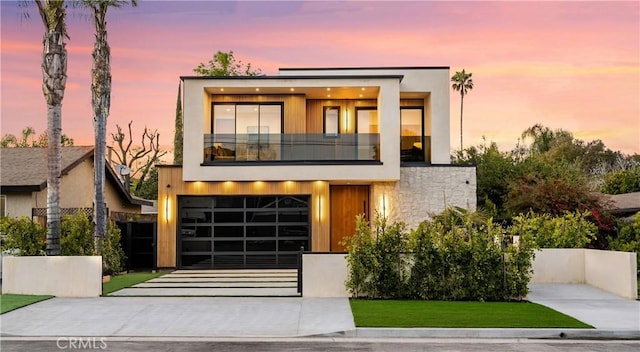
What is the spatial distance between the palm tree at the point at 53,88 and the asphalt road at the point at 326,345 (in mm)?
6493

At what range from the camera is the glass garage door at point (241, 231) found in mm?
25531

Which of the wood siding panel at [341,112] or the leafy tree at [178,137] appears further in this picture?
the leafy tree at [178,137]

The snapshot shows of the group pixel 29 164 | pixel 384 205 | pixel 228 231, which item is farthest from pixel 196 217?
pixel 29 164

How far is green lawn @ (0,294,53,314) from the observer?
1501cm

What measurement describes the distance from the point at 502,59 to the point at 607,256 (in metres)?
15.2

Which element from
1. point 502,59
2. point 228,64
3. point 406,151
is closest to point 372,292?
point 406,151

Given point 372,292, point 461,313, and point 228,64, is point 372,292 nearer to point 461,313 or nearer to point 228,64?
point 461,313

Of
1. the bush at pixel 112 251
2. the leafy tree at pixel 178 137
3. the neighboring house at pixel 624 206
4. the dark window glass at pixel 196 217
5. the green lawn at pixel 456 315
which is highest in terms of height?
the leafy tree at pixel 178 137

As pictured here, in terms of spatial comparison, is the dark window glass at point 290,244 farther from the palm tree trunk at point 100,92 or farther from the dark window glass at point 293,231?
the palm tree trunk at point 100,92

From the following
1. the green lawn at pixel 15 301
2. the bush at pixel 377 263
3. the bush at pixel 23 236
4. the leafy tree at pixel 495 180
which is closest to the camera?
the green lawn at pixel 15 301

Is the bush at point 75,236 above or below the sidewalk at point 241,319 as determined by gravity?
above

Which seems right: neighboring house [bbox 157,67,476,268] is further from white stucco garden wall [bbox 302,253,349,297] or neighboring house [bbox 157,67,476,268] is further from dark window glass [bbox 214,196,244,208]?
white stucco garden wall [bbox 302,253,349,297]

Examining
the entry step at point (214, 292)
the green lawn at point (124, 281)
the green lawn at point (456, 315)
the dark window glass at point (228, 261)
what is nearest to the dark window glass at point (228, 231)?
the dark window glass at point (228, 261)
